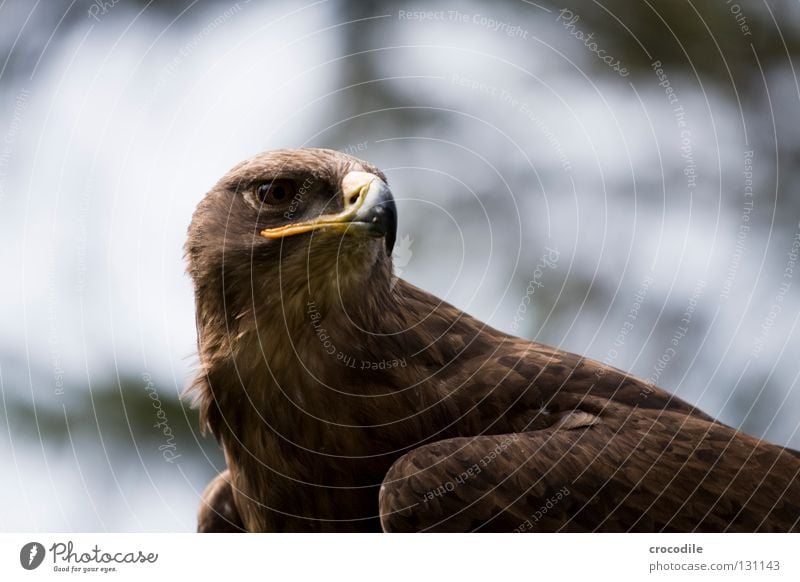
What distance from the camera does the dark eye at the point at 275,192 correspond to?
201 inches

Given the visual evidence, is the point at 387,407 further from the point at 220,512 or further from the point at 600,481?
the point at 220,512

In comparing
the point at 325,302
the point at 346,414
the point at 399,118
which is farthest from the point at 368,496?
the point at 399,118

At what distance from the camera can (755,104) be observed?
7043mm

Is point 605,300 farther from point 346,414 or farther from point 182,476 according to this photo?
point 182,476

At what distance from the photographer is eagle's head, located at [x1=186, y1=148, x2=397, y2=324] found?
4.99m

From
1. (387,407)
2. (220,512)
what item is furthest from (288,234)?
(220,512)

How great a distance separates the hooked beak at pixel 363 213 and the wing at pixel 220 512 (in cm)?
175
